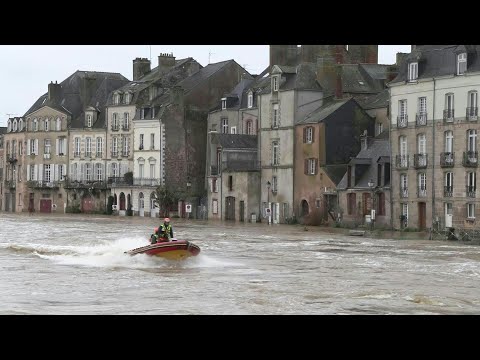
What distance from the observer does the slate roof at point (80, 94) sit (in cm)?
9556

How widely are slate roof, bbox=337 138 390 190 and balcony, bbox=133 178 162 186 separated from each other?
24.9 metres

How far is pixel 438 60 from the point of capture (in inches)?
2147

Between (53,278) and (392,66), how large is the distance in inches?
1823

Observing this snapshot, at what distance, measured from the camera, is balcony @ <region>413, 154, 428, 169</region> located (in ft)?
180

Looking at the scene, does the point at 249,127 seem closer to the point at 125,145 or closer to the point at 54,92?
the point at 125,145

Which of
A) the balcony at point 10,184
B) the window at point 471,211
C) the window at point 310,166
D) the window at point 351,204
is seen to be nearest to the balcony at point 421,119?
the window at point 471,211

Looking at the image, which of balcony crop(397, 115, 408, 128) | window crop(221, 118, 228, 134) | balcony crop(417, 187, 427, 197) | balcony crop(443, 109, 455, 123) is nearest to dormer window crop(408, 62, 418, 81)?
balcony crop(397, 115, 408, 128)

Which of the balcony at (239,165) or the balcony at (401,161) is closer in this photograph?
the balcony at (401,161)

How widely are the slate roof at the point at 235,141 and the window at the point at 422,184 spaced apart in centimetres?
2027

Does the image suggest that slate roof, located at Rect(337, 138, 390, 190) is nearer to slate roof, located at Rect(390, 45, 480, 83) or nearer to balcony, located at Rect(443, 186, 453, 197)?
slate roof, located at Rect(390, 45, 480, 83)

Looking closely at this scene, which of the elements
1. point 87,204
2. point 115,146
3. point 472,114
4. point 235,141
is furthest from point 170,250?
point 87,204

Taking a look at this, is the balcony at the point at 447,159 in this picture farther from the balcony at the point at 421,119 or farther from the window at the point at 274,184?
the window at the point at 274,184

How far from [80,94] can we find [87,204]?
12.6 m

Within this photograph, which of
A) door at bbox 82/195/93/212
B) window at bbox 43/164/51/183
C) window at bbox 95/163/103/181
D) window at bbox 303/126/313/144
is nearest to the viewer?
window at bbox 303/126/313/144
